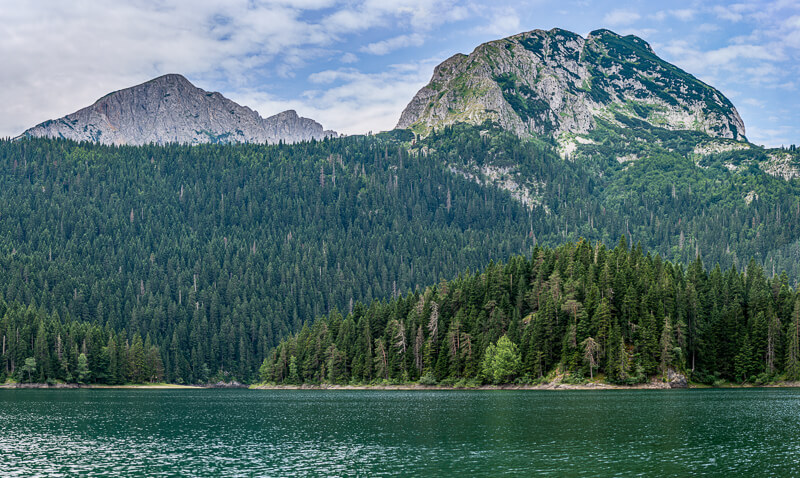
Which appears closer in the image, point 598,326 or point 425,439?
point 425,439

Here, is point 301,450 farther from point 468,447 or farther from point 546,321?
point 546,321

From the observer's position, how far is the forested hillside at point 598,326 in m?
160

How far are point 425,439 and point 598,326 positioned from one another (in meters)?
91.2

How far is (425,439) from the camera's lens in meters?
78.8

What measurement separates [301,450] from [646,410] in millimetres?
52636

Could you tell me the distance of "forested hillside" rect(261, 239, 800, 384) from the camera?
16025cm

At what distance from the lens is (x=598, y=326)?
161m

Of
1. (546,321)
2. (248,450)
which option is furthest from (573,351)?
(248,450)

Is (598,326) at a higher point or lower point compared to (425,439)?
higher

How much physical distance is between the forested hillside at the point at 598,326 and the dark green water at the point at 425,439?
3494 centimetres

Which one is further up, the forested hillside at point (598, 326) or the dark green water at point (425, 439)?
the forested hillside at point (598, 326)

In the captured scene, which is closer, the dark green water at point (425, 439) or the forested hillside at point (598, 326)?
the dark green water at point (425, 439)

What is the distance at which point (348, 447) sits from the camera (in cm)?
7444

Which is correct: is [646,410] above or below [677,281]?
below
